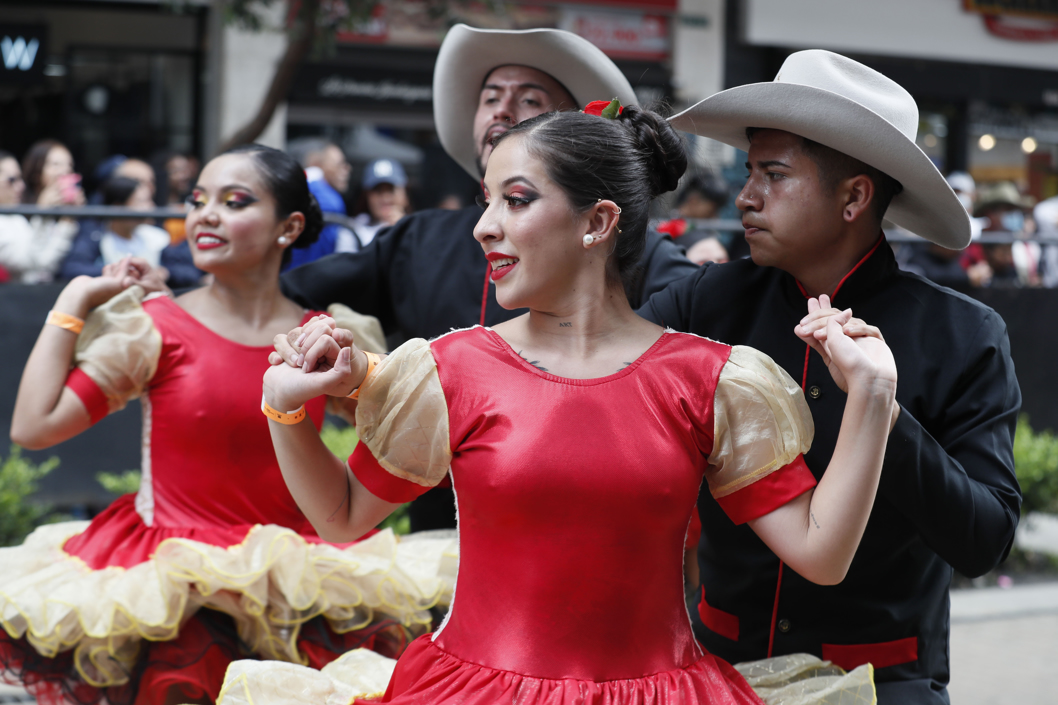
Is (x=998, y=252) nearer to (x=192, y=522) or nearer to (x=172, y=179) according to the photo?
(x=172, y=179)

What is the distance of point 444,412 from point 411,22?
11.7 m

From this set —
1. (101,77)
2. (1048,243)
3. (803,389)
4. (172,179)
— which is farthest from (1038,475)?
(101,77)

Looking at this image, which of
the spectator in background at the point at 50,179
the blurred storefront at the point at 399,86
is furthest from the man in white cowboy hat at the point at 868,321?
the blurred storefront at the point at 399,86

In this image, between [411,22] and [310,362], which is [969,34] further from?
[310,362]

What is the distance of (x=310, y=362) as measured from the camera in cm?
202

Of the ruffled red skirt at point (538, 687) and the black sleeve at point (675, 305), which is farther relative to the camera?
the black sleeve at point (675, 305)

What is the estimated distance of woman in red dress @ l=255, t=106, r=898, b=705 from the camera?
6.73 feet

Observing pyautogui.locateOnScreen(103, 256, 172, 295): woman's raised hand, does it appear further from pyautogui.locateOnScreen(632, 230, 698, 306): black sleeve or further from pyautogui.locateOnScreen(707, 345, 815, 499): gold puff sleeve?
pyautogui.locateOnScreen(707, 345, 815, 499): gold puff sleeve

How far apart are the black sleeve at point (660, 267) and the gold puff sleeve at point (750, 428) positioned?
0.99 meters

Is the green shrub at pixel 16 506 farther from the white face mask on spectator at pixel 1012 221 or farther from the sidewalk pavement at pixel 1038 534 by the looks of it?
the white face mask on spectator at pixel 1012 221

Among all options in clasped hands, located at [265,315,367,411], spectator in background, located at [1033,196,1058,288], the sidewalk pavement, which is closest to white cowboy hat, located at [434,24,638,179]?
clasped hands, located at [265,315,367,411]

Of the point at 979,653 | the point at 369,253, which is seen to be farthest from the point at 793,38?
the point at 369,253

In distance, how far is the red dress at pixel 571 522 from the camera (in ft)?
6.76

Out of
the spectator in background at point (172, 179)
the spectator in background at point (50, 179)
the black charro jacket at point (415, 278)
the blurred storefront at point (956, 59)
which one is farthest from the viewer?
the blurred storefront at point (956, 59)
